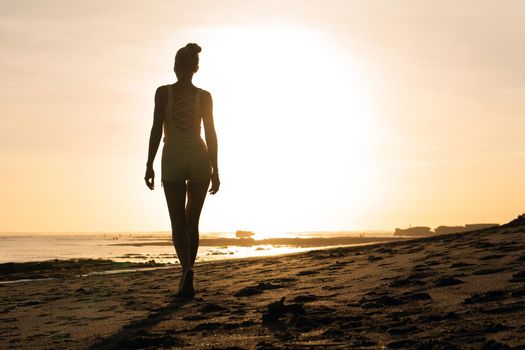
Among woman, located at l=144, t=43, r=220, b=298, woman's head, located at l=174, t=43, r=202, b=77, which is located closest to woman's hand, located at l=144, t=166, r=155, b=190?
woman, located at l=144, t=43, r=220, b=298

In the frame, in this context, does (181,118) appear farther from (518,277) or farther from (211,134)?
(518,277)

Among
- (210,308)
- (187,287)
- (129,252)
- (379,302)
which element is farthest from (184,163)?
(129,252)

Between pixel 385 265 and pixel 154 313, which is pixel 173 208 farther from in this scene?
pixel 385 265

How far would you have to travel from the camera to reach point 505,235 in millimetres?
9930

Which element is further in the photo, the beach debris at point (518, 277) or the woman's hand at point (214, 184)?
the woman's hand at point (214, 184)

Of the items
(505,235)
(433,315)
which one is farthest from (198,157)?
(505,235)

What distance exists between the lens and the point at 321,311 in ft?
17.6

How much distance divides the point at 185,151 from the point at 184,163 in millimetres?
160

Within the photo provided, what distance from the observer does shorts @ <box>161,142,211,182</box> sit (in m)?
7.63

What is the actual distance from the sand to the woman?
2.90 feet

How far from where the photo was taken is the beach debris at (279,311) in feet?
16.9

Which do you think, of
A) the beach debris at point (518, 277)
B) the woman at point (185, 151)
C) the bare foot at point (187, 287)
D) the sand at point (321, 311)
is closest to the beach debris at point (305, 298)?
the sand at point (321, 311)

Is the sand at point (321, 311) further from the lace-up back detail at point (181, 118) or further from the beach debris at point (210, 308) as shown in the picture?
the lace-up back detail at point (181, 118)

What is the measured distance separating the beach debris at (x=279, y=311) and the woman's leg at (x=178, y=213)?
2449 mm
